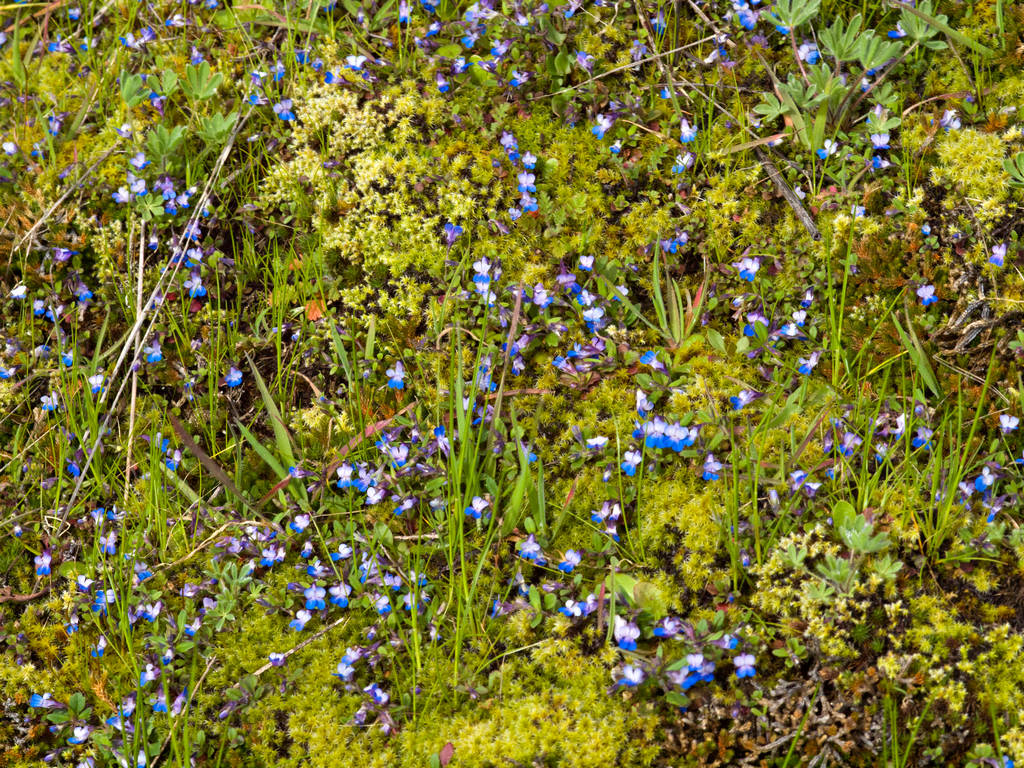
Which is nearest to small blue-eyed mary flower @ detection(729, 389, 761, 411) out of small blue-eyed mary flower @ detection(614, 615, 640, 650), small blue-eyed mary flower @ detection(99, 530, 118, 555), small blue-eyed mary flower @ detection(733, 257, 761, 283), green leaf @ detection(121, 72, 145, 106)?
small blue-eyed mary flower @ detection(733, 257, 761, 283)

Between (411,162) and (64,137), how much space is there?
2.24 metres

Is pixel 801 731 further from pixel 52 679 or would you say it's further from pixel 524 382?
pixel 52 679

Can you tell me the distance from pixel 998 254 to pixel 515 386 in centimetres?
242

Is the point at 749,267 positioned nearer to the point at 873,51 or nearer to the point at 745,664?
the point at 873,51

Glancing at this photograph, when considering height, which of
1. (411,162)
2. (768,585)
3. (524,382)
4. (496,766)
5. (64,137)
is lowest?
(496,766)

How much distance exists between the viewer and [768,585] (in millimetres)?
3721

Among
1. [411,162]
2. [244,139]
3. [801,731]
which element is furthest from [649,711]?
[244,139]

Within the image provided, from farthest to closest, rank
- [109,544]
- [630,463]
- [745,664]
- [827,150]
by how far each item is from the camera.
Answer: [827,150] < [109,544] < [630,463] < [745,664]

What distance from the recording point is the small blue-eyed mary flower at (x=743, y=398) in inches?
164

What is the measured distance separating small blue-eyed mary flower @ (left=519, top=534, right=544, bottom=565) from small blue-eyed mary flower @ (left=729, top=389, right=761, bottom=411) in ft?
3.80

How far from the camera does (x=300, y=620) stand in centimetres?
391

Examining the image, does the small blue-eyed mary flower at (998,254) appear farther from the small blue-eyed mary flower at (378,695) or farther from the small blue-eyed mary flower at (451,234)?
the small blue-eyed mary flower at (378,695)

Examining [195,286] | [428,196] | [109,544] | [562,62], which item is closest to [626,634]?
[109,544]

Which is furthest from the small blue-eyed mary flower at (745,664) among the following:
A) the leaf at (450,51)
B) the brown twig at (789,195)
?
the leaf at (450,51)
